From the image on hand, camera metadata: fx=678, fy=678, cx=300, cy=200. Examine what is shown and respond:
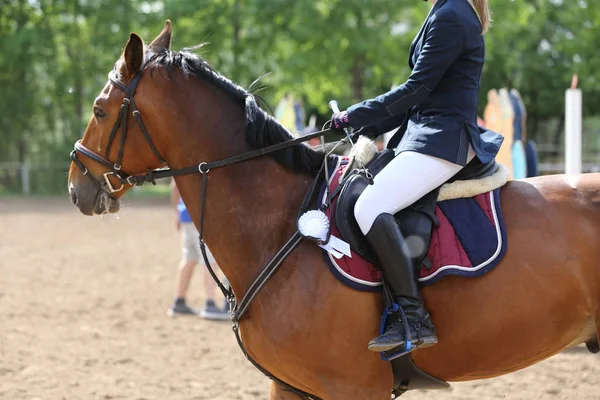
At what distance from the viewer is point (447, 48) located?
3283 millimetres

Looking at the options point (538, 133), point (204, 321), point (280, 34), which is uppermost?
point (280, 34)

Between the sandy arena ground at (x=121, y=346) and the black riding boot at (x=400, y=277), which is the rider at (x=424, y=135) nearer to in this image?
the black riding boot at (x=400, y=277)

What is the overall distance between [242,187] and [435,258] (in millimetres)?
1063

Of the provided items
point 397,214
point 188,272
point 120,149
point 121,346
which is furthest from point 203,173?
point 188,272

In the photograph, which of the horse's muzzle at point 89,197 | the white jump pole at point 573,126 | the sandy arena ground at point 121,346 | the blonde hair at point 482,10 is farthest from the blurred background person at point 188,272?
the blonde hair at point 482,10

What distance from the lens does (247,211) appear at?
3.56 m

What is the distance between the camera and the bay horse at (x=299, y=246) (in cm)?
331

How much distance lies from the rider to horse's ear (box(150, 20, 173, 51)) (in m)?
1.00

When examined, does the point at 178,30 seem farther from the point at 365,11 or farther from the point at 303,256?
the point at 303,256

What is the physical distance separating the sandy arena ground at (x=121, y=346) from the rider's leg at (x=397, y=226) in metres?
1.53

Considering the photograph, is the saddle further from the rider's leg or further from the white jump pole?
the white jump pole

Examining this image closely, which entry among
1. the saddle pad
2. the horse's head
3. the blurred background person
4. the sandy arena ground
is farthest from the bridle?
the blurred background person

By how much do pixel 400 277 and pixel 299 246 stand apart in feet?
1.78

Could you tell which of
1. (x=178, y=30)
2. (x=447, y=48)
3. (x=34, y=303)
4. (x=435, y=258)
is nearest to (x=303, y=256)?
(x=435, y=258)
